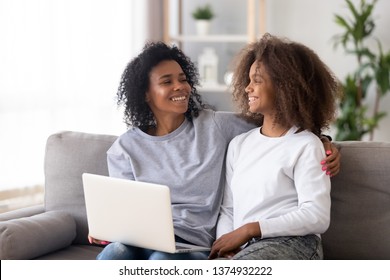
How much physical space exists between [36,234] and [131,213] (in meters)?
0.50

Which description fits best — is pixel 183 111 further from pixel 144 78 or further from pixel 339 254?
pixel 339 254

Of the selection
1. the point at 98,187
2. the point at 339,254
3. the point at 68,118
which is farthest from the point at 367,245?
the point at 68,118

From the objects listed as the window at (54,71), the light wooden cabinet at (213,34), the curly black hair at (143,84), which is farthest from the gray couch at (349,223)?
the light wooden cabinet at (213,34)

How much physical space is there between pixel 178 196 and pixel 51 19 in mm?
1650

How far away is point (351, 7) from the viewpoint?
13.1 ft

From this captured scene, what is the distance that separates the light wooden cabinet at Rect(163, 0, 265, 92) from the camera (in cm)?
432

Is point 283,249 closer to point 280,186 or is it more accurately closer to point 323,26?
point 280,186

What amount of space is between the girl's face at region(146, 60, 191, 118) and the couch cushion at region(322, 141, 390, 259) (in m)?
0.54

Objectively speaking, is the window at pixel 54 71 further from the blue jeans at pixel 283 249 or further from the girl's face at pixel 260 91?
the blue jeans at pixel 283 249

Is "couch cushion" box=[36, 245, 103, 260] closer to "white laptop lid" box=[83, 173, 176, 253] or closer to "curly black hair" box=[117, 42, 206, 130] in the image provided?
"white laptop lid" box=[83, 173, 176, 253]

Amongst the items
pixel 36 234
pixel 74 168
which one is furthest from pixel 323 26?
pixel 36 234

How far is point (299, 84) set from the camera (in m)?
1.96

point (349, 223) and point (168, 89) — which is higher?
point (168, 89)

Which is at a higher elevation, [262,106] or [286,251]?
[262,106]
